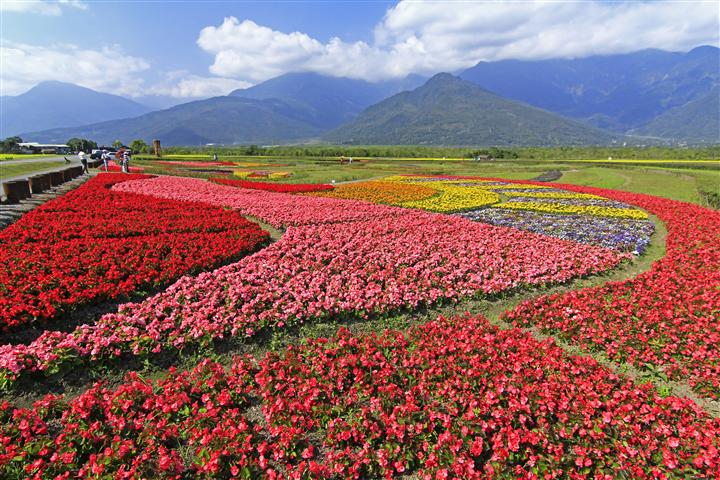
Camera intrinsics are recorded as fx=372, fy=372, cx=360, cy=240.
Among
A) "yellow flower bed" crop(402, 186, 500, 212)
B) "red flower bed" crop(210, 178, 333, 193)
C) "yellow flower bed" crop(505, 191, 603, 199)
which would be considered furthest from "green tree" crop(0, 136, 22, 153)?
"yellow flower bed" crop(505, 191, 603, 199)

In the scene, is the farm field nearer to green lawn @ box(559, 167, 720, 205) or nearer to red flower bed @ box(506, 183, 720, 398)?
red flower bed @ box(506, 183, 720, 398)

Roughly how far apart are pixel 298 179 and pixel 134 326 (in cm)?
3290

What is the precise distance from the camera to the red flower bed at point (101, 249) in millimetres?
8609

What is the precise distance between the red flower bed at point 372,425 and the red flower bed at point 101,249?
11.0ft

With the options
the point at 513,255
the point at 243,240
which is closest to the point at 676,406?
the point at 513,255

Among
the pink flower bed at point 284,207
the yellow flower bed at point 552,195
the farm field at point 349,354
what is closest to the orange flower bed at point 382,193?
the pink flower bed at point 284,207

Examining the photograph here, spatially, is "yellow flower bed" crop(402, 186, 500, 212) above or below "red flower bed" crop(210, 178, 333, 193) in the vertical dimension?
below

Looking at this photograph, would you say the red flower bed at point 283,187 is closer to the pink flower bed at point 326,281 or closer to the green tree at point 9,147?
the pink flower bed at point 326,281

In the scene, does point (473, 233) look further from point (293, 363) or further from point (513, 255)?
point (293, 363)

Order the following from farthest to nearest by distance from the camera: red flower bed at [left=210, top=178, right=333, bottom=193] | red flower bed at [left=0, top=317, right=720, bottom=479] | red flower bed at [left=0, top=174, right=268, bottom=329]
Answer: red flower bed at [left=210, top=178, right=333, bottom=193] < red flower bed at [left=0, top=174, right=268, bottom=329] < red flower bed at [left=0, top=317, right=720, bottom=479]

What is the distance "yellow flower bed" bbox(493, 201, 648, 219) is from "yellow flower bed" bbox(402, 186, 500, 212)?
1489 millimetres

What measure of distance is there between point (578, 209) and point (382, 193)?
12.4 m

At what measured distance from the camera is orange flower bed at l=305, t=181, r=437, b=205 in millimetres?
24938

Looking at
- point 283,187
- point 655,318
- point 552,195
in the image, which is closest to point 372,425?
point 655,318
